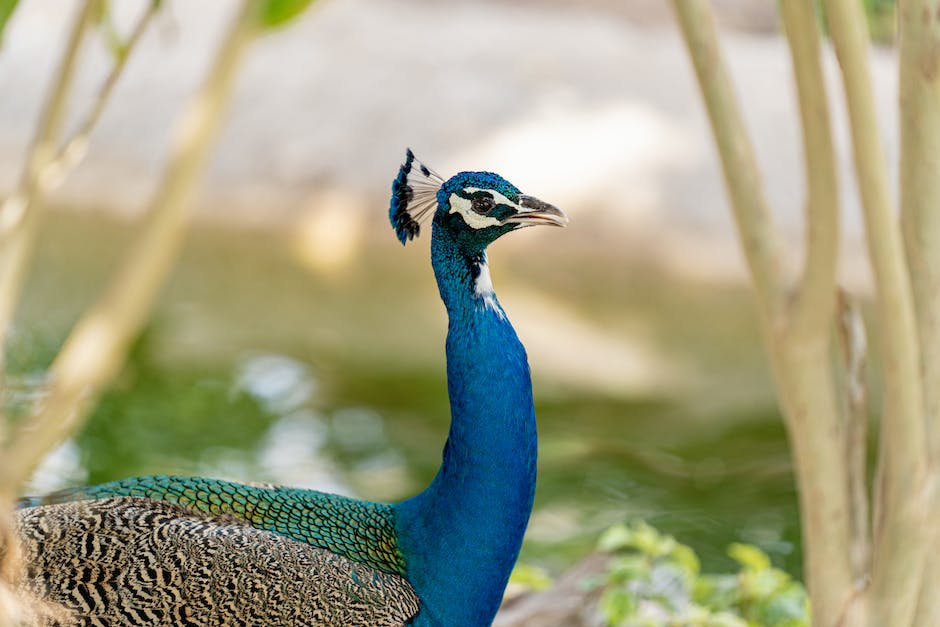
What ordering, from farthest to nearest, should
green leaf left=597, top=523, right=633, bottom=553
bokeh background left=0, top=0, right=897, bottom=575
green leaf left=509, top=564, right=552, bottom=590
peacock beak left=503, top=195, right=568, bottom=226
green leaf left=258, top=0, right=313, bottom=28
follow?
1. bokeh background left=0, top=0, right=897, bottom=575
2. green leaf left=509, top=564, right=552, bottom=590
3. green leaf left=597, top=523, right=633, bottom=553
4. peacock beak left=503, top=195, right=568, bottom=226
5. green leaf left=258, top=0, right=313, bottom=28

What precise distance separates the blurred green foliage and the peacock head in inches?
26.3

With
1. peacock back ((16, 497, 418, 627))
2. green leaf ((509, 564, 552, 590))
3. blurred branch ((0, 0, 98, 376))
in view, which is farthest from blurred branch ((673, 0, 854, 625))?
green leaf ((509, 564, 552, 590))

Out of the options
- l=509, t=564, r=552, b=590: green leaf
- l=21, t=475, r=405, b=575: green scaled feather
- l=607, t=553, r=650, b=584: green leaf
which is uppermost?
l=21, t=475, r=405, b=575: green scaled feather

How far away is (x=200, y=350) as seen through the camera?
3.31 m

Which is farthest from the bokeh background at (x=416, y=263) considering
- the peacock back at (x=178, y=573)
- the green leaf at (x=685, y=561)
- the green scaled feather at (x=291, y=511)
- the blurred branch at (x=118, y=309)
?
the blurred branch at (x=118, y=309)

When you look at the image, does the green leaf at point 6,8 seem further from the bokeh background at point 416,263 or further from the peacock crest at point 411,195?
the bokeh background at point 416,263

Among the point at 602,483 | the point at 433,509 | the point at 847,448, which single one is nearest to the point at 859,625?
the point at 847,448

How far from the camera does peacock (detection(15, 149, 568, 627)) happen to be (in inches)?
46.8

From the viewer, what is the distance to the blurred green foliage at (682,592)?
169cm

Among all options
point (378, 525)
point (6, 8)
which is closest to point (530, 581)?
point (378, 525)

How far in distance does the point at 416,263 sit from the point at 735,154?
2.68 meters

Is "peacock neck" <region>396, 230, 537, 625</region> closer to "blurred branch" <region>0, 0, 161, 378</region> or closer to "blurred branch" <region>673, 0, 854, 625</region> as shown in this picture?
"blurred branch" <region>673, 0, 854, 625</region>

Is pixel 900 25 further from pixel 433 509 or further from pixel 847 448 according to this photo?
pixel 433 509

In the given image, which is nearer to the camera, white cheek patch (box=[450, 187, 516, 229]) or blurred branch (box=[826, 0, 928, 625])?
blurred branch (box=[826, 0, 928, 625])
